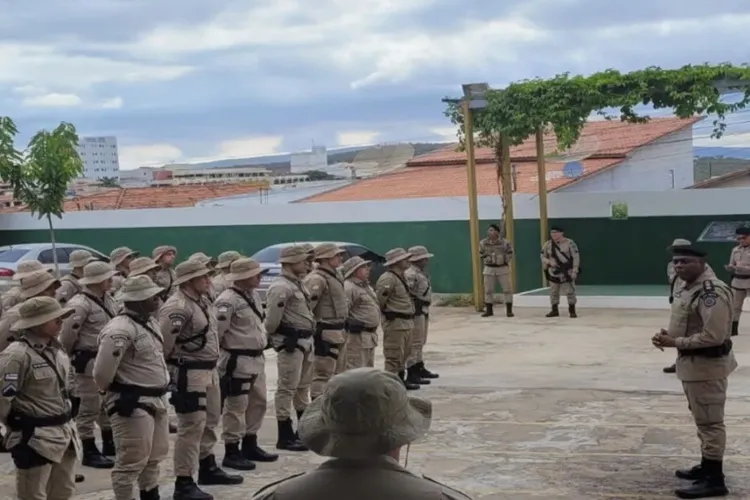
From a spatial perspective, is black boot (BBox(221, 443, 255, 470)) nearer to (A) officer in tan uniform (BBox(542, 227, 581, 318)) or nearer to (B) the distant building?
(A) officer in tan uniform (BBox(542, 227, 581, 318))

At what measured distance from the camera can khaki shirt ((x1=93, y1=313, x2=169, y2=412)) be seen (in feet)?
20.7

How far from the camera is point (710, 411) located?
687 centimetres

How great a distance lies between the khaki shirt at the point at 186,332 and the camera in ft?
23.4

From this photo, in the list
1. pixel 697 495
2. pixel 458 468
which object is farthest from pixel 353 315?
pixel 697 495

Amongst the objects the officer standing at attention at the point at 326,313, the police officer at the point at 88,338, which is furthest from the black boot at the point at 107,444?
the officer standing at attention at the point at 326,313

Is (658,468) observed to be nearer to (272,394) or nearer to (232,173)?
(272,394)

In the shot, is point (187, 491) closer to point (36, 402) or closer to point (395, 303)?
point (36, 402)

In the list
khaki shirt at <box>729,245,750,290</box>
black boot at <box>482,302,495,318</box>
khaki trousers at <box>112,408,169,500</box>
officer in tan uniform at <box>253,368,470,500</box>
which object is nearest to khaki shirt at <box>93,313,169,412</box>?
khaki trousers at <box>112,408,169,500</box>

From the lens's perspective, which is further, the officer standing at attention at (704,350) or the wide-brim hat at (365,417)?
A: the officer standing at attention at (704,350)

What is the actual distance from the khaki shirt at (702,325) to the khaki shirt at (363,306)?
3.81m

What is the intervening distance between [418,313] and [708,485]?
5.26 metres

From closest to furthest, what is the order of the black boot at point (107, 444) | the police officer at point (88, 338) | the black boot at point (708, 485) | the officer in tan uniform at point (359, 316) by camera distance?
the black boot at point (708, 485)
the police officer at point (88, 338)
the black boot at point (107, 444)
the officer in tan uniform at point (359, 316)

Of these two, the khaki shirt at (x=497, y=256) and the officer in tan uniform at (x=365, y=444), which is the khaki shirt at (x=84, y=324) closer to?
the officer in tan uniform at (x=365, y=444)

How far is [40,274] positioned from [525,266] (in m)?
13.1
